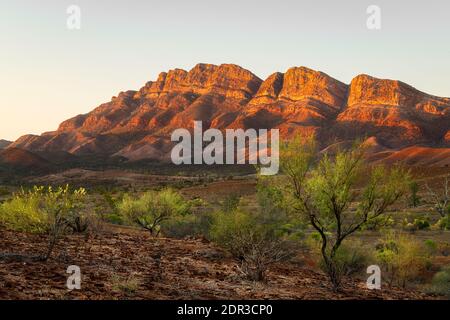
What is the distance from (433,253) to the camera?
24.1 m

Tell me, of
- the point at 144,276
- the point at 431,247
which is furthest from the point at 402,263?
the point at 144,276

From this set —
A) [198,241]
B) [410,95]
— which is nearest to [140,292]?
[198,241]

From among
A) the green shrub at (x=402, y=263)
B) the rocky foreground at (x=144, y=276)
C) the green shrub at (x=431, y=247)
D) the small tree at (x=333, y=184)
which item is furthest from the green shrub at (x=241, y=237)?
the green shrub at (x=431, y=247)

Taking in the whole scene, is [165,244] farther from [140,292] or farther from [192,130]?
[192,130]

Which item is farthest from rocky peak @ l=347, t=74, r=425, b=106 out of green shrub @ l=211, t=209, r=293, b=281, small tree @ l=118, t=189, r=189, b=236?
green shrub @ l=211, t=209, r=293, b=281

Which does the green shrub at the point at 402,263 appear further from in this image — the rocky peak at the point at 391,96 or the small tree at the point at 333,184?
the rocky peak at the point at 391,96

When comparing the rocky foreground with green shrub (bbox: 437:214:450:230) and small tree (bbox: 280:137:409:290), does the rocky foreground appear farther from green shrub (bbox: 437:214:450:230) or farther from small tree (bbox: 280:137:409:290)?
green shrub (bbox: 437:214:450:230)

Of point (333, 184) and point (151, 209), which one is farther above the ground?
point (333, 184)

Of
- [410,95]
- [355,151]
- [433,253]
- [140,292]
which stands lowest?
[433,253]

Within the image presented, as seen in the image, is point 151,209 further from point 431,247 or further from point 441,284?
point 431,247

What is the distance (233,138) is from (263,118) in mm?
24551

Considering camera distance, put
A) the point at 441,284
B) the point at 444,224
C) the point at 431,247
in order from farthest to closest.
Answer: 1. the point at 444,224
2. the point at 431,247
3. the point at 441,284

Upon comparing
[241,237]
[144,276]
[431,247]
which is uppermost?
[241,237]
